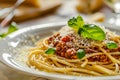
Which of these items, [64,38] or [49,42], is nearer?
[64,38]

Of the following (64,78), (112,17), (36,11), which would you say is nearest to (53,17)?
(36,11)

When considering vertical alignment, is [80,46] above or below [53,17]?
below

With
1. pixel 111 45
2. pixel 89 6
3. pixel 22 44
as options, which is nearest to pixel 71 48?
pixel 111 45

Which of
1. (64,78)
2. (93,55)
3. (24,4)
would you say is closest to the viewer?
(64,78)

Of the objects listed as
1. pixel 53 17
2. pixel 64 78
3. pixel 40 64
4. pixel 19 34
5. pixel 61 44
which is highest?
pixel 53 17

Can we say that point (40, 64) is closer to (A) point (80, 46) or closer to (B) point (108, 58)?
(A) point (80, 46)

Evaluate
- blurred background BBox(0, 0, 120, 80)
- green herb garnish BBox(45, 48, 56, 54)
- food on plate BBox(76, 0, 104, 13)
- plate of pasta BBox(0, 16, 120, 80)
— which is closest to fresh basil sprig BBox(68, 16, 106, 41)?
plate of pasta BBox(0, 16, 120, 80)

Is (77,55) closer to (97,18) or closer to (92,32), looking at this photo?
(92,32)
